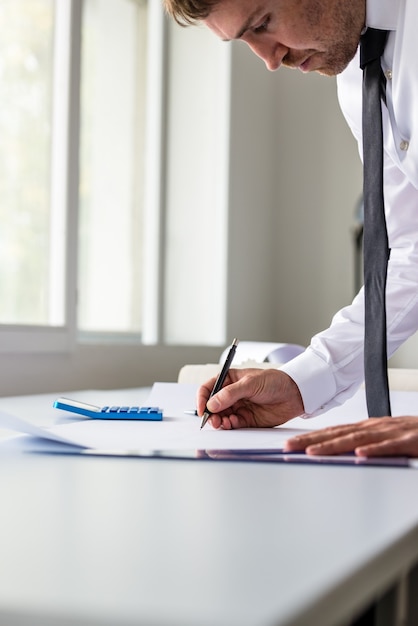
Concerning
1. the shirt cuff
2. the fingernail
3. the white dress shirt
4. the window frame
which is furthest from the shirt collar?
the window frame

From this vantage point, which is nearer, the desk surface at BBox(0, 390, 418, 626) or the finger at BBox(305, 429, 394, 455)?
the desk surface at BBox(0, 390, 418, 626)

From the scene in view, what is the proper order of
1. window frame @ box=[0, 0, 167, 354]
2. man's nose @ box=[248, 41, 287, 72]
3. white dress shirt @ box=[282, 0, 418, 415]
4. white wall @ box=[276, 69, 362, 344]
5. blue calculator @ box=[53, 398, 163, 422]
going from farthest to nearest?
1. white wall @ box=[276, 69, 362, 344]
2. window frame @ box=[0, 0, 167, 354]
3. man's nose @ box=[248, 41, 287, 72]
4. white dress shirt @ box=[282, 0, 418, 415]
5. blue calculator @ box=[53, 398, 163, 422]

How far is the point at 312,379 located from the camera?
134cm

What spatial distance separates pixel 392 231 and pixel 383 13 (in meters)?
0.38

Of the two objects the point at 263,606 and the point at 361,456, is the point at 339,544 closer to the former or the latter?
the point at 263,606

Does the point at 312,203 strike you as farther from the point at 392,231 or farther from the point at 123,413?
the point at 123,413

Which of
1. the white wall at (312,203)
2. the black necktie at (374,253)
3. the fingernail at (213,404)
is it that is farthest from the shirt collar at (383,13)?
the white wall at (312,203)

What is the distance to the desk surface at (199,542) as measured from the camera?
1.22ft

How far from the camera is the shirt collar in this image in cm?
138

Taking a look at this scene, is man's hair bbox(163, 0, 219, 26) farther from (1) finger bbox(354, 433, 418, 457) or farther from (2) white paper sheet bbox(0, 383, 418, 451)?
(1) finger bbox(354, 433, 418, 457)

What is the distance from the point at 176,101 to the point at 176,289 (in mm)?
818

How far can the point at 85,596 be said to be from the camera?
1.26 ft

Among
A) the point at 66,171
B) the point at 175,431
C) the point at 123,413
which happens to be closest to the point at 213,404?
the point at 175,431

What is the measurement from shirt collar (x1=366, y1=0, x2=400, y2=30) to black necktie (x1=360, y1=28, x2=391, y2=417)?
0.10m
